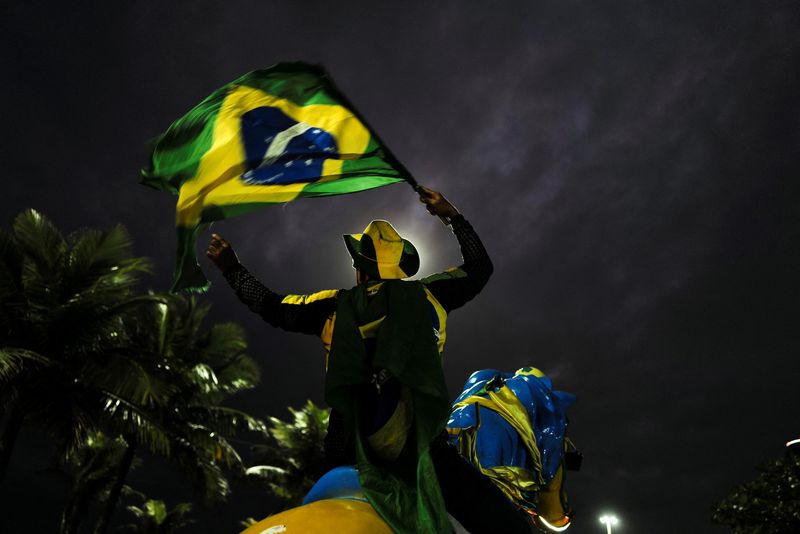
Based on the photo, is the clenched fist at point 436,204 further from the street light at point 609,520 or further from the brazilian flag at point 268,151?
the street light at point 609,520

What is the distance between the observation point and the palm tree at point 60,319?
10727 millimetres

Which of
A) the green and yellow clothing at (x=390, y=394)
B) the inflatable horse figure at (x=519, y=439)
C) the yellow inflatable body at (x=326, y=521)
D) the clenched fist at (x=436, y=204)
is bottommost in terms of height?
the yellow inflatable body at (x=326, y=521)

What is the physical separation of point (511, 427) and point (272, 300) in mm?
1836

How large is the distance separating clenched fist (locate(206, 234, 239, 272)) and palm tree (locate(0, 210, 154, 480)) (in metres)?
9.93

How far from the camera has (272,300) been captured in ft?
6.98

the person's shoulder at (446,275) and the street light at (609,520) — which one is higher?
the street light at (609,520)

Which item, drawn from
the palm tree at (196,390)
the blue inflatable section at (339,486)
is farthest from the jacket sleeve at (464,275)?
the palm tree at (196,390)

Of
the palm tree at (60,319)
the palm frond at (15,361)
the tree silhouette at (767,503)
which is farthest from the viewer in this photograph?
the tree silhouette at (767,503)

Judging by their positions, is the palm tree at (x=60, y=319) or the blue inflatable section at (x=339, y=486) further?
the palm tree at (x=60, y=319)

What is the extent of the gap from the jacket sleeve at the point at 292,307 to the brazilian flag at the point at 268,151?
1.07 ft

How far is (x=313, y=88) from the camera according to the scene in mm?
2326

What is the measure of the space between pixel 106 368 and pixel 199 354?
669 centimetres

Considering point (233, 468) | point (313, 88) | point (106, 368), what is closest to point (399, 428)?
point (313, 88)

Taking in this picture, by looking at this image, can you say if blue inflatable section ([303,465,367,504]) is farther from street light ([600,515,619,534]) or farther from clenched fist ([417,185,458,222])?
street light ([600,515,619,534])
